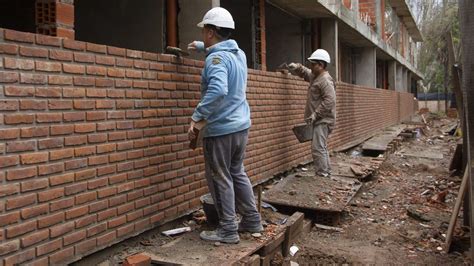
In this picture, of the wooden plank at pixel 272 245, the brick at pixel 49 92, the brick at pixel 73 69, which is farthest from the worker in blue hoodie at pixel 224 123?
the brick at pixel 49 92

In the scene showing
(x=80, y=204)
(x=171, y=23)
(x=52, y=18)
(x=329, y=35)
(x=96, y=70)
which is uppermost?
(x=329, y=35)

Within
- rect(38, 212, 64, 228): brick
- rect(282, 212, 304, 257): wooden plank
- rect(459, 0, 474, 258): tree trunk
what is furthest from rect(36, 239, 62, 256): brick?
rect(459, 0, 474, 258): tree trunk

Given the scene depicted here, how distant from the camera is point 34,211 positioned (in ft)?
9.52

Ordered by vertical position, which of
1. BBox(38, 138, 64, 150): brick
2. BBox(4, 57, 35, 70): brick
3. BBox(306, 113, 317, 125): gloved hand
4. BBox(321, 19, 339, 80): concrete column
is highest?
BBox(321, 19, 339, 80): concrete column

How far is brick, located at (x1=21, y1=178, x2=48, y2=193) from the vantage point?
2.84m

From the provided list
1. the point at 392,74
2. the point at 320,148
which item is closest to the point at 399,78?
the point at 392,74

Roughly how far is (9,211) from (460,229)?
492 centimetres

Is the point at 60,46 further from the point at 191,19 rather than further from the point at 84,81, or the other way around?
the point at 191,19

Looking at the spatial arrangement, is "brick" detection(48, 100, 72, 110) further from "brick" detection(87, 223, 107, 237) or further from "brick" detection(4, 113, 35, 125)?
"brick" detection(87, 223, 107, 237)

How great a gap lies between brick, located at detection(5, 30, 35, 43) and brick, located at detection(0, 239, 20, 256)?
119cm

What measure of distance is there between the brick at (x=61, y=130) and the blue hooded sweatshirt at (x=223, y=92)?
38.1 inches

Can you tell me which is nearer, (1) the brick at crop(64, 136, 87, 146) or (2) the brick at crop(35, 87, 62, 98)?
(2) the brick at crop(35, 87, 62, 98)

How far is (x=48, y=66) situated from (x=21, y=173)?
702 mm

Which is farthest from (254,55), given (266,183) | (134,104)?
(134,104)
